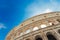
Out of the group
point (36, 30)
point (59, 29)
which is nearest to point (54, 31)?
point (59, 29)

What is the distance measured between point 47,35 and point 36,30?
1.59m

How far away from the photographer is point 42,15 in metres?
27.3

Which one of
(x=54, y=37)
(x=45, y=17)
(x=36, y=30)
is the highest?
(x=45, y=17)

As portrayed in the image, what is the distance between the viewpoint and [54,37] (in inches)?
954

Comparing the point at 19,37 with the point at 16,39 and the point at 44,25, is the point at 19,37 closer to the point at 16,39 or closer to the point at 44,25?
the point at 16,39

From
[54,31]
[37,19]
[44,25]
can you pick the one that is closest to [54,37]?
[54,31]

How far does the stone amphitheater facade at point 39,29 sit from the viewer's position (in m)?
24.5

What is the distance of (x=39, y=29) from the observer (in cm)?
2512

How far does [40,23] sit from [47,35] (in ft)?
7.76

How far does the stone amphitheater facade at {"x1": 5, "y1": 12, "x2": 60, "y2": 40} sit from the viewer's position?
80.4ft

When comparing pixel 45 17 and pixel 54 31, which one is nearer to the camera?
pixel 54 31

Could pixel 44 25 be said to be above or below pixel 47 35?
above

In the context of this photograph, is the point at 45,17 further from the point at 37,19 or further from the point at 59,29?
the point at 59,29

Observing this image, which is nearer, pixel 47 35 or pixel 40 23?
pixel 47 35
